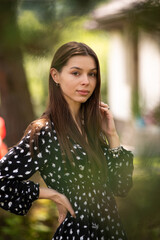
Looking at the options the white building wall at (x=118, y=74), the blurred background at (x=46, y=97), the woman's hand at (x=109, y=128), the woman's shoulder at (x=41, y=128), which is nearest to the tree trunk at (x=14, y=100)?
the blurred background at (x=46, y=97)

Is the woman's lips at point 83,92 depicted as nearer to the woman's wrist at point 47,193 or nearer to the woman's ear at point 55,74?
the woman's ear at point 55,74

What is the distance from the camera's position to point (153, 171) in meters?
1.27

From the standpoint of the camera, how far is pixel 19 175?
5.53 ft

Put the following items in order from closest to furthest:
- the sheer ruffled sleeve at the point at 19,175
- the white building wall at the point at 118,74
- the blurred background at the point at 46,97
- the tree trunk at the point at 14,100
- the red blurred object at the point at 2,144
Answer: the blurred background at the point at 46,97, the sheer ruffled sleeve at the point at 19,175, the red blurred object at the point at 2,144, the tree trunk at the point at 14,100, the white building wall at the point at 118,74

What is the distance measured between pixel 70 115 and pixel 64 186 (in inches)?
13.1

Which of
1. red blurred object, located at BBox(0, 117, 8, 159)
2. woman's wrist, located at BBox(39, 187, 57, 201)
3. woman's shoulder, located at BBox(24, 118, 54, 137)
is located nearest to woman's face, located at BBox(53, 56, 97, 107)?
woman's shoulder, located at BBox(24, 118, 54, 137)

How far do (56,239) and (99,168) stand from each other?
373 millimetres

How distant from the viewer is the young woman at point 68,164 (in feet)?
5.58

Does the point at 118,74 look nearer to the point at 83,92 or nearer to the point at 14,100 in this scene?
the point at 14,100

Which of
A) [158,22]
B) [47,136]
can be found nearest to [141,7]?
[158,22]

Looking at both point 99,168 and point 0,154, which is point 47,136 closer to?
point 99,168

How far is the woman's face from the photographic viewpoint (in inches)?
69.9

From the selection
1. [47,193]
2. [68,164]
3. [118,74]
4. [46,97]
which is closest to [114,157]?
[68,164]

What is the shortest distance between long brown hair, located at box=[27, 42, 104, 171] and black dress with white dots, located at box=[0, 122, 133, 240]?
4cm
